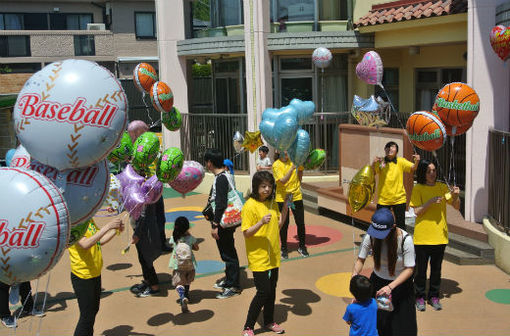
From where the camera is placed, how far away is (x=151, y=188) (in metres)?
6.96

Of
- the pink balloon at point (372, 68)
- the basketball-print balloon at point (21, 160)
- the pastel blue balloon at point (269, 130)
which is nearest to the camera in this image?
the basketball-print balloon at point (21, 160)

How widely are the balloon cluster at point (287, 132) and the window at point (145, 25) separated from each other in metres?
25.8

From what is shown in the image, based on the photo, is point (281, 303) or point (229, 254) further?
point (229, 254)

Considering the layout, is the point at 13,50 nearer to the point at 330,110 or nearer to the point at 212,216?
the point at 330,110

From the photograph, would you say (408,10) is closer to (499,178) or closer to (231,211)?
(499,178)

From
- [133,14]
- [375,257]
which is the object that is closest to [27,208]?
[375,257]

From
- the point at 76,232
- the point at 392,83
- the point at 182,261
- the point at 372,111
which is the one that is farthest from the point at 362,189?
the point at 392,83

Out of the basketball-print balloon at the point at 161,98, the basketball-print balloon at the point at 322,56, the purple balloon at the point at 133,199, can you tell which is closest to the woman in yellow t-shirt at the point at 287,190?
the purple balloon at the point at 133,199

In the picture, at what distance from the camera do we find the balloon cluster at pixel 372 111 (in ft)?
31.7

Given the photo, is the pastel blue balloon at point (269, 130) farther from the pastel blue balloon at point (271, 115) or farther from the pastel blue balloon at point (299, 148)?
the pastel blue balloon at point (299, 148)

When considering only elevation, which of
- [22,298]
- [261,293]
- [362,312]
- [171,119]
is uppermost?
[171,119]

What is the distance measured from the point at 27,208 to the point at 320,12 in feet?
37.8

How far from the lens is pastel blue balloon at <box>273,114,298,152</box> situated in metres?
6.56

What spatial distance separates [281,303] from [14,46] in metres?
28.2
